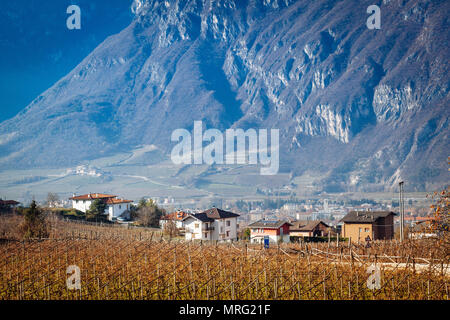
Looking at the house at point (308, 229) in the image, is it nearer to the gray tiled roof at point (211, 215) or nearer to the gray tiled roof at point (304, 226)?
the gray tiled roof at point (304, 226)

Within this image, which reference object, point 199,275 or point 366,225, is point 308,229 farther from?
point 199,275

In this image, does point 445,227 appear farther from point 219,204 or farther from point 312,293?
point 219,204

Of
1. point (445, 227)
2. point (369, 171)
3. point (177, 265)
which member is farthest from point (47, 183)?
point (445, 227)

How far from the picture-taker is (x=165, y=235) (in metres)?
48.9

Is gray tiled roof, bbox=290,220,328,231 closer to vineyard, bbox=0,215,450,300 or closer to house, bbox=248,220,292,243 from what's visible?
house, bbox=248,220,292,243

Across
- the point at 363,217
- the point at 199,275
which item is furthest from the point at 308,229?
the point at 199,275

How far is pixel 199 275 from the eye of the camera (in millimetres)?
22469

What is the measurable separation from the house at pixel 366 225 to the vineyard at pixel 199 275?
18.9 m

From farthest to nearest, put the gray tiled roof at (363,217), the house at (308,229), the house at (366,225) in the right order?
the house at (308,229), the gray tiled roof at (363,217), the house at (366,225)

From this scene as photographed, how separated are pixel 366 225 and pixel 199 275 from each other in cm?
3234

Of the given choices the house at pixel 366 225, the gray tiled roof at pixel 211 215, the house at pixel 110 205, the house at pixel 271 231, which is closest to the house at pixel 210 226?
the gray tiled roof at pixel 211 215

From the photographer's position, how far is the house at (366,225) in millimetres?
51188
